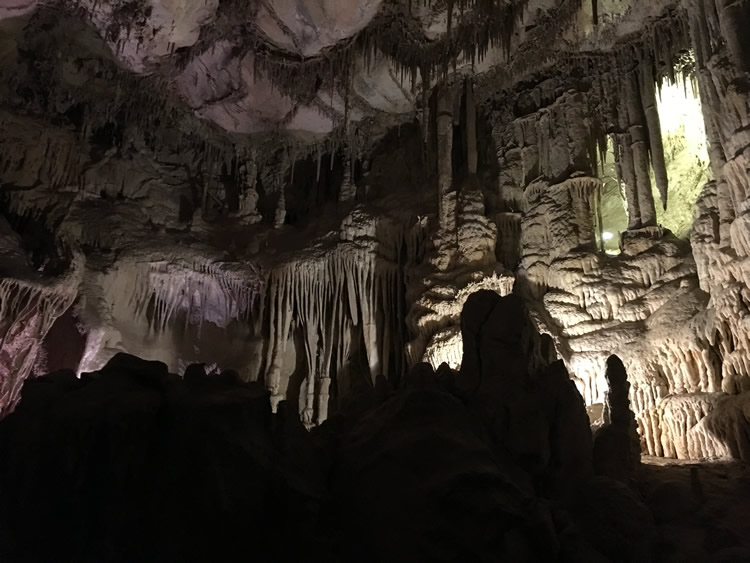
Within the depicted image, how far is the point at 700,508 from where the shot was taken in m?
5.43

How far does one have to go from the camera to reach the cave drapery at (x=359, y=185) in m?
9.79

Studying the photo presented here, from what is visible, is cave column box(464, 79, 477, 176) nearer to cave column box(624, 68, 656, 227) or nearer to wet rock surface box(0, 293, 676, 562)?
cave column box(624, 68, 656, 227)

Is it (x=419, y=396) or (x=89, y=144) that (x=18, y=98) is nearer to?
(x=89, y=144)

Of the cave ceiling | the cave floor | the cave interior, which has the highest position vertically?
the cave ceiling

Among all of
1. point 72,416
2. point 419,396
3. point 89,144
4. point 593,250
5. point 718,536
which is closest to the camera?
point 72,416

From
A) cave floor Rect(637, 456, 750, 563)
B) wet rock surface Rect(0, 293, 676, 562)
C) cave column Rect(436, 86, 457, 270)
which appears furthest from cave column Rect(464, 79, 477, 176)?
wet rock surface Rect(0, 293, 676, 562)

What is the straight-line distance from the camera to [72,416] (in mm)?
4453

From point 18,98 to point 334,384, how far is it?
8008mm

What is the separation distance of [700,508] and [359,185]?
32.1 ft

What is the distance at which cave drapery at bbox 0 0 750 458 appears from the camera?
9.79 m

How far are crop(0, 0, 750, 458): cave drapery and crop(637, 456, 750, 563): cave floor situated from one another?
82.0 inches

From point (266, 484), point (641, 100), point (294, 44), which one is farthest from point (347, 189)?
point (266, 484)

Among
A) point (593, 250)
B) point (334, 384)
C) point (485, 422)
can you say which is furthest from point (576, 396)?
point (334, 384)

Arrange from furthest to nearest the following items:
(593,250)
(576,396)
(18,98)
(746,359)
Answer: (18,98) < (593,250) < (746,359) < (576,396)
